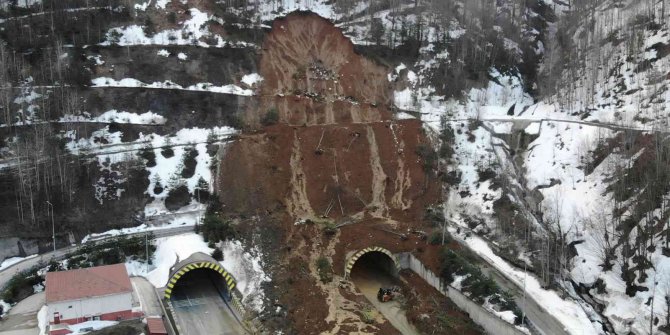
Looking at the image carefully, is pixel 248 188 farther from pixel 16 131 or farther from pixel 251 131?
pixel 16 131

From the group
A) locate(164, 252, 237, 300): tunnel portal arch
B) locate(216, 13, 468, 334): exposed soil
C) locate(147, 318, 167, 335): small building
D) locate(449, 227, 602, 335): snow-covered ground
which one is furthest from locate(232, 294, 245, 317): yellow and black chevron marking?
locate(449, 227, 602, 335): snow-covered ground

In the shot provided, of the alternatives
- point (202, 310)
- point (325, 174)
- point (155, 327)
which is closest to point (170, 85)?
point (325, 174)

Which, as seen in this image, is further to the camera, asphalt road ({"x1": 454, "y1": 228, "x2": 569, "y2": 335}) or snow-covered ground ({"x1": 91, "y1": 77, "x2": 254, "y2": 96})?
snow-covered ground ({"x1": 91, "y1": 77, "x2": 254, "y2": 96})

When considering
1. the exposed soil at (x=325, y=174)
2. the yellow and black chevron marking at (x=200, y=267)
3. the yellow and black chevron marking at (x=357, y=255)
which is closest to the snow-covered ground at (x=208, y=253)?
the yellow and black chevron marking at (x=200, y=267)

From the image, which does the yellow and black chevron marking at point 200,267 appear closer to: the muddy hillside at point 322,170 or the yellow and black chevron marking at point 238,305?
the yellow and black chevron marking at point 238,305

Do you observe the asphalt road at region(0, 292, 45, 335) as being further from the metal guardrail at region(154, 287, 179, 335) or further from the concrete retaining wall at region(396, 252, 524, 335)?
the concrete retaining wall at region(396, 252, 524, 335)

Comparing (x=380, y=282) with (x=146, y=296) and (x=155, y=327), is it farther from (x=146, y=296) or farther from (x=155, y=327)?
(x=155, y=327)
